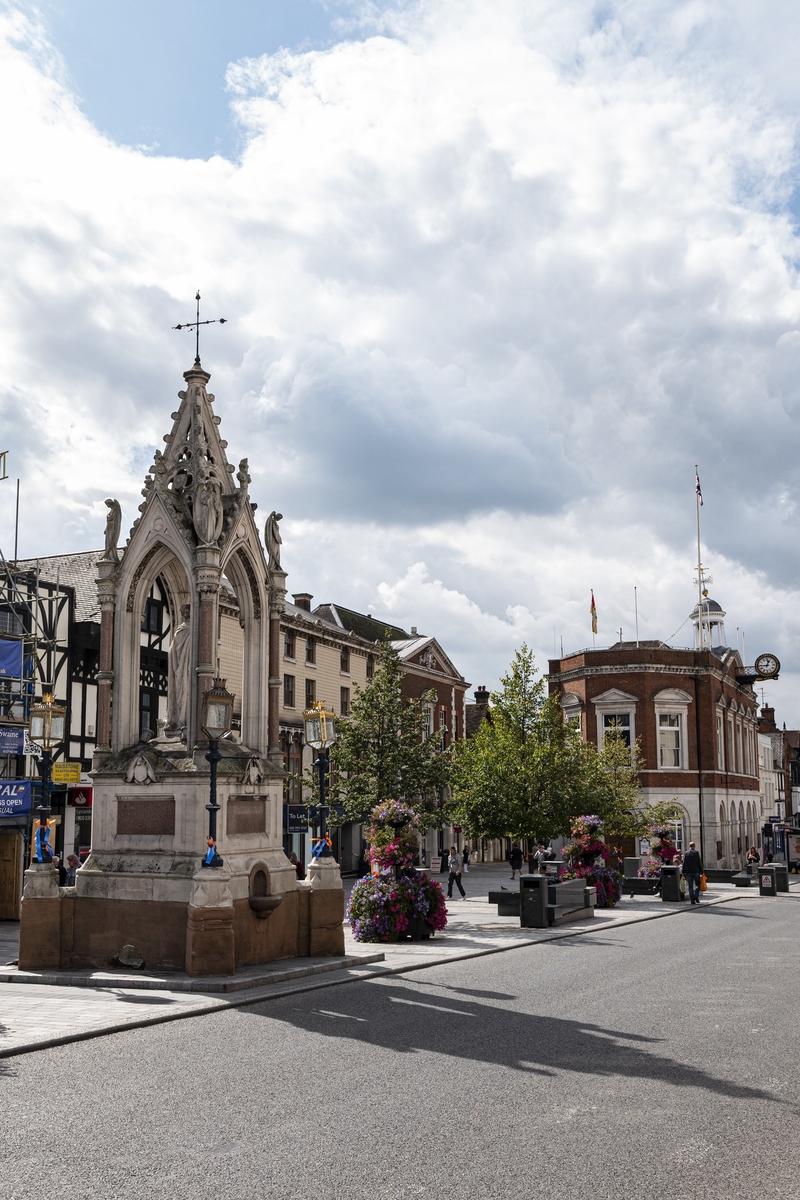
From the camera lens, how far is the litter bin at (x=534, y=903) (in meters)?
23.8

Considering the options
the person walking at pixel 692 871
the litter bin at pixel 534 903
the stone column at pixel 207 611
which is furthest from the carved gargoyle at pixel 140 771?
the person walking at pixel 692 871

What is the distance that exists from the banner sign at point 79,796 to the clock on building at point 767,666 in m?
43.5

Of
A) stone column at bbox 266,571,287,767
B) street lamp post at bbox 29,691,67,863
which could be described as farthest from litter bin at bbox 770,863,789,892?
Answer: street lamp post at bbox 29,691,67,863

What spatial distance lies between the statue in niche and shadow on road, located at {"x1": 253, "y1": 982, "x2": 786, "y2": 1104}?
6468 millimetres

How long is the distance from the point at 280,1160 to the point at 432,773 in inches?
945

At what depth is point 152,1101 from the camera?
26.3 ft

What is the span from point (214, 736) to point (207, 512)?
135 inches

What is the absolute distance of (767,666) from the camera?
65562 mm

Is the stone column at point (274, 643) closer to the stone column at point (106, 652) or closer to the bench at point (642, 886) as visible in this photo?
the stone column at point (106, 652)

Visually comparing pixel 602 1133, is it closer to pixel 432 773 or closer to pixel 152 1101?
pixel 152 1101

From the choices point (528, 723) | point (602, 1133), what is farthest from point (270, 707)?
point (528, 723)

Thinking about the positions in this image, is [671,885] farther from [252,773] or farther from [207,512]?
[207,512]

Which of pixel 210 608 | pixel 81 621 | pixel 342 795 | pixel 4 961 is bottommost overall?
pixel 4 961

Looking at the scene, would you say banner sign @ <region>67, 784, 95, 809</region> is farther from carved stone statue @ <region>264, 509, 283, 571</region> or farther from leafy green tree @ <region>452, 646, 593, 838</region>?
carved stone statue @ <region>264, 509, 283, 571</region>
